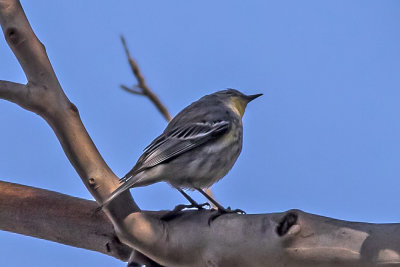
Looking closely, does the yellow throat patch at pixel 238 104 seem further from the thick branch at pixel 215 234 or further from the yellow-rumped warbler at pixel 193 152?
the thick branch at pixel 215 234

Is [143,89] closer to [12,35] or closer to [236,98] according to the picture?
[236,98]

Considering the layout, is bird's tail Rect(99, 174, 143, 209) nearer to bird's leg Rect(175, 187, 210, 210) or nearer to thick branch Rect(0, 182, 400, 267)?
thick branch Rect(0, 182, 400, 267)

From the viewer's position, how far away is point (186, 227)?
14.1 ft

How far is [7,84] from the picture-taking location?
13.8ft

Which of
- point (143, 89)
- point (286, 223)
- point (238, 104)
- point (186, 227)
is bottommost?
point (286, 223)

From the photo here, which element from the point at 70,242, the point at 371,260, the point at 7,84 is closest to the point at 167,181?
the point at 70,242

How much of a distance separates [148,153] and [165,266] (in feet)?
4.26

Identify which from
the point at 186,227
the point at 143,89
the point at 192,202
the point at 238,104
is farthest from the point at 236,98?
the point at 186,227

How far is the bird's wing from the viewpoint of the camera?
5.30 meters

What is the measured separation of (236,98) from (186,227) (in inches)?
124

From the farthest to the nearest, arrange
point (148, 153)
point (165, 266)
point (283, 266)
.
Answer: point (148, 153) → point (165, 266) → point (283, 266)

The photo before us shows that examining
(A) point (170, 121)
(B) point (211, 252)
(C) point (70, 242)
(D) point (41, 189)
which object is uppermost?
(A) point (170, 121)

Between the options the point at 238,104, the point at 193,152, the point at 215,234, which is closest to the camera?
the point at 215,234

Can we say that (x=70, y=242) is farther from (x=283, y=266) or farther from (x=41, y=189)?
(x=283, y=266)
